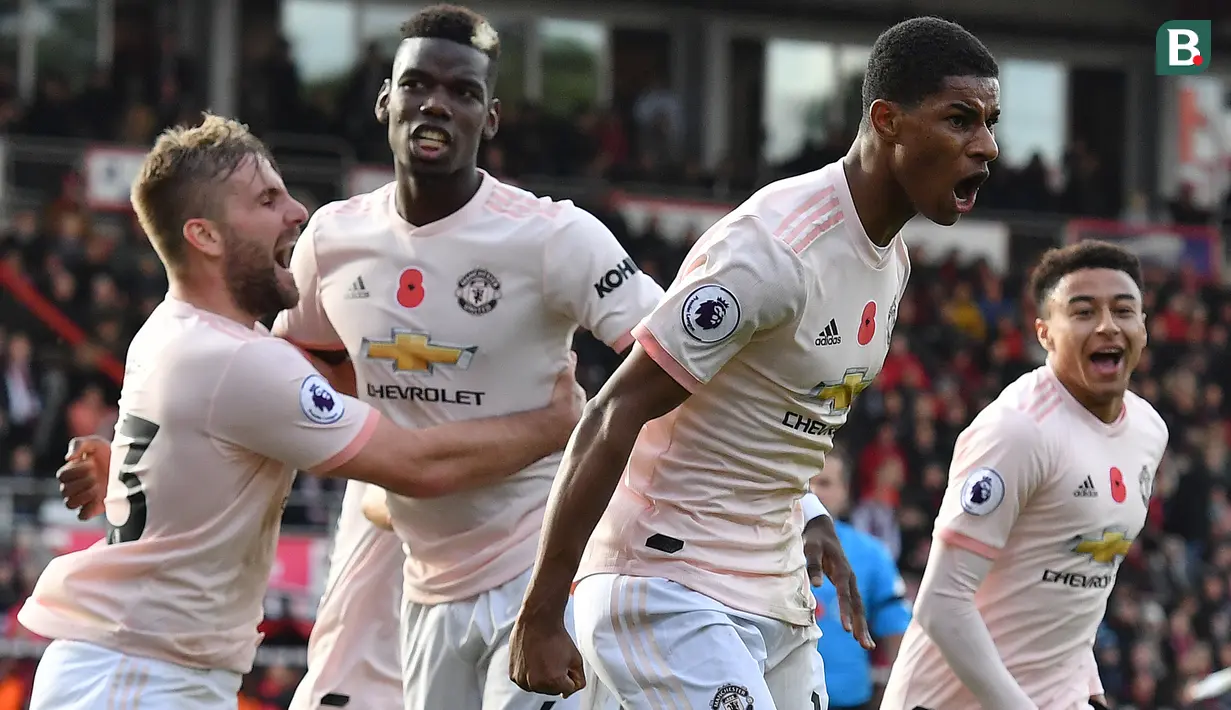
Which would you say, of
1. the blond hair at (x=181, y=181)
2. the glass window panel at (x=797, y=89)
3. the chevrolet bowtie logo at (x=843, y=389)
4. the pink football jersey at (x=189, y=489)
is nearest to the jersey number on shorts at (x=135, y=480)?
the pink football jersey at (x=189, y=489)

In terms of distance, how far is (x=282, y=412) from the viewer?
448 centimetres

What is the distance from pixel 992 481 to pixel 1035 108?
2383 cm

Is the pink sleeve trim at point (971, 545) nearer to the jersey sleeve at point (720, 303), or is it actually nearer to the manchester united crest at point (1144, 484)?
the manchester united crest at point (1144, 484)

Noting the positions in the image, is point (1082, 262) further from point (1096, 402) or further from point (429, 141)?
point (429, 141)

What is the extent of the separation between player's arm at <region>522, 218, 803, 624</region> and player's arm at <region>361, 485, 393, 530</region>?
1.59 metres

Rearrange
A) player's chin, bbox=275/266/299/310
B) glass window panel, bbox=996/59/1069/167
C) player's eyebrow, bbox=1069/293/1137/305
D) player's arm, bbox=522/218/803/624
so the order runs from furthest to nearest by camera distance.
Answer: glass window panel, bbox=996/59/1069/167
player's eyebrow, bbox=1069/293/1137/305
player's chin, bbox=275/266/299/310
player's arm, bbox=522/218/803/624

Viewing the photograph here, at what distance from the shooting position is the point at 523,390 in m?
5.06

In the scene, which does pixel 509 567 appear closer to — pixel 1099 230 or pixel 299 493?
pixel 299 493

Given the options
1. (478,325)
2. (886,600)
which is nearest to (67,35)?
(886,600)

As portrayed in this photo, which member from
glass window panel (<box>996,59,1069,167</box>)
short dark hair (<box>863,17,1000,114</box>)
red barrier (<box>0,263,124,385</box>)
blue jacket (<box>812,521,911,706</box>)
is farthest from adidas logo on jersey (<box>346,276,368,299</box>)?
glass window panel (<box>996,59,1069,167</box>)

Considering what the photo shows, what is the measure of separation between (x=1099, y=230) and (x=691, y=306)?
785 inches

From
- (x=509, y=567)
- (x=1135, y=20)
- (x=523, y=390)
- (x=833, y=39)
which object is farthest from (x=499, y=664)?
(x=1135, y=20)

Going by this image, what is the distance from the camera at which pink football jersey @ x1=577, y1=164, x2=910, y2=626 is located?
3.94 meters

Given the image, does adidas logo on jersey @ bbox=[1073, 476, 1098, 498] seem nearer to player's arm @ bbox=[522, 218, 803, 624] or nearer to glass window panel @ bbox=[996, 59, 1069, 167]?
player's arm @ bbox=[522, 218, 803, 624]
